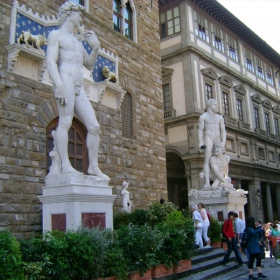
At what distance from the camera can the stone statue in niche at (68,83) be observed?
750 centimetres

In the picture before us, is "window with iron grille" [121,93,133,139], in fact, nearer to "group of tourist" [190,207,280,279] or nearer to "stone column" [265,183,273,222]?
"group of tourist" [190,207,280,279]

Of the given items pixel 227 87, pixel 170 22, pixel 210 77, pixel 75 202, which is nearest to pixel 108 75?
pixel 75 202

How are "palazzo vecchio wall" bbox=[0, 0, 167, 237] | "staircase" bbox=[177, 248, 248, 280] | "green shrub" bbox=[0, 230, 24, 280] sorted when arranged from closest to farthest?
"green shrub" bbox=[0, 230, 24, 280] → "staircase" bbox=[177, 248, 248, 280] → "palazzo vecchio wall" bbox=[0, 0, 167, 237]

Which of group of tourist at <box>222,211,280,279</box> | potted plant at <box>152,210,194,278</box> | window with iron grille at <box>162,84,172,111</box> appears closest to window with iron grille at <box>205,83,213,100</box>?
window with iron grille at <box>162,84,172,111</box>

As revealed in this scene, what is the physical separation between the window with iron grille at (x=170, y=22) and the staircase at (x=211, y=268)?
756 inches

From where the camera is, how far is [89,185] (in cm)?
726

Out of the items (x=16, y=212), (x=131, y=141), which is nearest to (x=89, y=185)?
(x=16, y=212)

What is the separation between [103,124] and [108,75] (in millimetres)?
1712

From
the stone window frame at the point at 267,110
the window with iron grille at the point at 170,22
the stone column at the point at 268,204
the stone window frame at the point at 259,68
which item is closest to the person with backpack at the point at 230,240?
the window with iron grille at the point at 170,22

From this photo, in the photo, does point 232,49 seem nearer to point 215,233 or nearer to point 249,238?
point 215,233

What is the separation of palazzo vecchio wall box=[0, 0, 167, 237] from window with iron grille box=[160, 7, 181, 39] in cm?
982

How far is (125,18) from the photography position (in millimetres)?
15453

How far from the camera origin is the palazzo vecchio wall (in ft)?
31.7

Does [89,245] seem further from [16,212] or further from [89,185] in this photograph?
[16,212]
